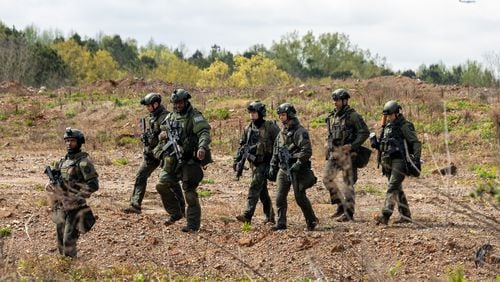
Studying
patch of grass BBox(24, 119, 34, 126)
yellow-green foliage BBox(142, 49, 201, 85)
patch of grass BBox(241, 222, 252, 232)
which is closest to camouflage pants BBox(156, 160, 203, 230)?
patch of grass BBox(241, 222, 252, 232)

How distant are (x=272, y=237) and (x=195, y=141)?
1.58 m

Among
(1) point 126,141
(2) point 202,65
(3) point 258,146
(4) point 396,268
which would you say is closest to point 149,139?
(3) point 258,146

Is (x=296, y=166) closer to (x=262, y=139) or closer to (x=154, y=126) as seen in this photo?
(x=262, y=139)

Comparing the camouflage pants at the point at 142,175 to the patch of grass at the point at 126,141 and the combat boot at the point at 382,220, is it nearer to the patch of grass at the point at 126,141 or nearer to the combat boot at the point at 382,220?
the combat boot at the point at 382,220

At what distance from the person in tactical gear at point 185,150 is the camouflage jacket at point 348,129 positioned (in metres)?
2.05

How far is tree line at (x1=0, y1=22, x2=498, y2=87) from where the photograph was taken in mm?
51969

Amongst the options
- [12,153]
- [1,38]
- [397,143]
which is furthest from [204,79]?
[397,143]

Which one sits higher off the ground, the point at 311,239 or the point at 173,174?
the point at 173,174

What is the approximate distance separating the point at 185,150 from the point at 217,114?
1711cm

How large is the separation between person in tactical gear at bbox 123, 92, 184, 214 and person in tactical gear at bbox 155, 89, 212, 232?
57cm

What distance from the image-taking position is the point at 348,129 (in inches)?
509

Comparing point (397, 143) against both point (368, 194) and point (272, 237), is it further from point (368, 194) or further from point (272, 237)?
point (368, 194)

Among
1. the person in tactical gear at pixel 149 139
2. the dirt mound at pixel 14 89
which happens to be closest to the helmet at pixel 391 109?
the person in tactical gear at pixel 149 139

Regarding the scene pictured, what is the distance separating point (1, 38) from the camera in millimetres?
54875
